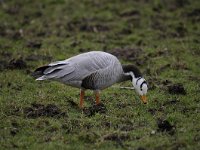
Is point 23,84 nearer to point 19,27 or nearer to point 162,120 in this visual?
point 162,120

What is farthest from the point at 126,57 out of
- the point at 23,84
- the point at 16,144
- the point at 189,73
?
the point at 16,144

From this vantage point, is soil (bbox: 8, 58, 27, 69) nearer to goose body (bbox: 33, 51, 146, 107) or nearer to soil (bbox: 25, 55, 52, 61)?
soil (bbox: 25, 55, 52, 61)

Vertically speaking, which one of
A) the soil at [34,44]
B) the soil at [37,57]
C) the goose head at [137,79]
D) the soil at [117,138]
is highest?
the goose head at [137,79]

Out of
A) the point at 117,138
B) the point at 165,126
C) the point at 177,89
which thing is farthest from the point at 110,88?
the point at 117,138

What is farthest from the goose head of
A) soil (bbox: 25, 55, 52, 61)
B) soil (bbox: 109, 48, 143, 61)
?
soil (bbox: 25, 55, 52, 61)

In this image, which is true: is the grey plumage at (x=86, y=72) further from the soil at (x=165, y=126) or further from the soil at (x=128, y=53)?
the soil at (x=128, y=53)

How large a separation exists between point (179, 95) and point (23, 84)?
3950 mm

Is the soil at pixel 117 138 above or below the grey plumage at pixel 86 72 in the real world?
below

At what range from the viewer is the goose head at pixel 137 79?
35.7 ft

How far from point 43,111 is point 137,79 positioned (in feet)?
7.02

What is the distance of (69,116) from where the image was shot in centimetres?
1025

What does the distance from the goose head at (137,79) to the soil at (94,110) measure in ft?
2.79

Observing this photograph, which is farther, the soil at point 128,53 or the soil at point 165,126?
the soil at point 128,53

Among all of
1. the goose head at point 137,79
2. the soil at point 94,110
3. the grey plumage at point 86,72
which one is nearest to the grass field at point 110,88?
the soil at point 94,110
